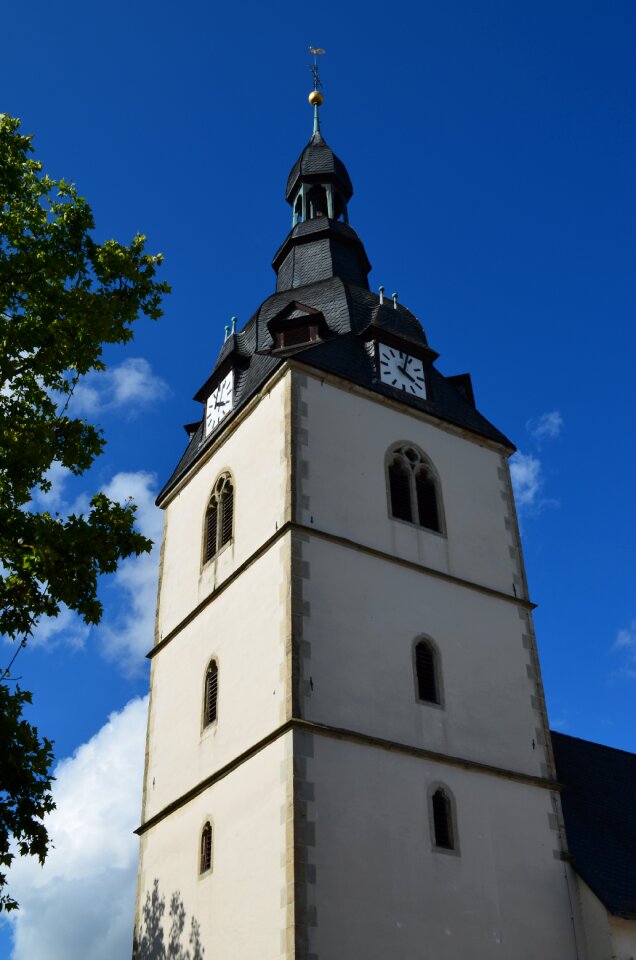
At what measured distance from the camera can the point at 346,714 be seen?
14844 millimetres

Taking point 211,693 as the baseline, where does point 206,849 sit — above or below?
below

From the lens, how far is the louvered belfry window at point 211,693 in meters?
16.9

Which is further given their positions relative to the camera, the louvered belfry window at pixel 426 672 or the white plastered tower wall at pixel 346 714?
the louvered belfry window at pixel 426 672

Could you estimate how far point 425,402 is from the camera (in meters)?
19.7

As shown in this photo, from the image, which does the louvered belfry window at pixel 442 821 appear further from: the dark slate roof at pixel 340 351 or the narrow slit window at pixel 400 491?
the dark slate roof at pixel 340 351

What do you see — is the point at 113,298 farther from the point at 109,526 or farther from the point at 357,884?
the point at 357,884

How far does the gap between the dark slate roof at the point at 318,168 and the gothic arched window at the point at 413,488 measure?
9.10m

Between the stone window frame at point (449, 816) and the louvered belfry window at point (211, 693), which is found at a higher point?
the louvered belfry window at point (211, 693)

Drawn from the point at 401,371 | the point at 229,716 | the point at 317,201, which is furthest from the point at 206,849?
the point at 317,201

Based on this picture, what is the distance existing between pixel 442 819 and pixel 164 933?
4.44 metres

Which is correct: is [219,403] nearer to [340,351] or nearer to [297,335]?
[297,335]

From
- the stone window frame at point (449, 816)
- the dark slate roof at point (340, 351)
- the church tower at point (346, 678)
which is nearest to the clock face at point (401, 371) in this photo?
the church tower at point (346, 678)

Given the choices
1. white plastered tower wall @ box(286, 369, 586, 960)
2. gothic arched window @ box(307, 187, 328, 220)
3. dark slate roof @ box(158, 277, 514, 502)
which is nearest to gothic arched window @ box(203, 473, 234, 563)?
dark slate roof @ box(158, 277, 514, 502)

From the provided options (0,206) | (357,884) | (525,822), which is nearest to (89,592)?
(0,206)
